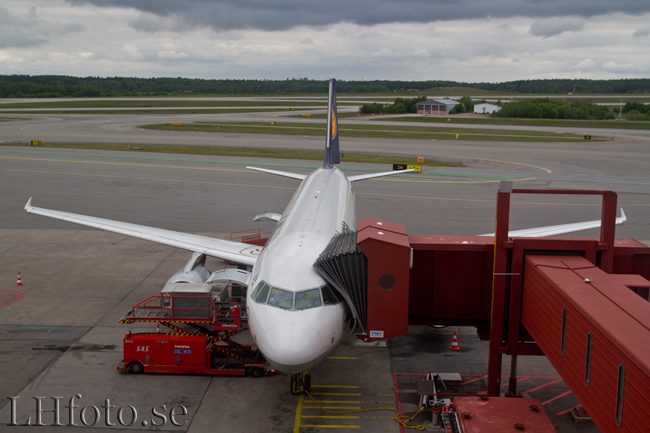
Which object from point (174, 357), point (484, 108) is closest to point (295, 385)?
point (174, 357)

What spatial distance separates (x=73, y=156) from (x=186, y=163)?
595 inches

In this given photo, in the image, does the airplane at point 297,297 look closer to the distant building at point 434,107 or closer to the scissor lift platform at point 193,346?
the scissor lift platform at point 193,346

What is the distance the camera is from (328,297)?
16188 mm

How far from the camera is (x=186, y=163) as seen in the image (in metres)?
64.2

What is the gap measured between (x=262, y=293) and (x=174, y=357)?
17.0 ft

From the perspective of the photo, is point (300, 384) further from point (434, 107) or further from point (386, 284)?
point (434, 107)

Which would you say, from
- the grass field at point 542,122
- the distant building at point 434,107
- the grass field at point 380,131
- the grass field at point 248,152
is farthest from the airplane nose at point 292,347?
the distant building at point 434,107

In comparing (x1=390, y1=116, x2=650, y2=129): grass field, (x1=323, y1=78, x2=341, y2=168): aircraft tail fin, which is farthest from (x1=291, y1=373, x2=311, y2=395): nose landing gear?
(x1=390, y1=116, x2=650, y2=129): grass field

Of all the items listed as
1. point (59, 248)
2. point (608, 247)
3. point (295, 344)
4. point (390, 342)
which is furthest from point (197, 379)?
point (59, 248)

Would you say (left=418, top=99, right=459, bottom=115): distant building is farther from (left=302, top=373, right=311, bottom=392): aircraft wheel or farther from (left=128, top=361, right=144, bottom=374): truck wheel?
(left=128, top=361, right=144, bottom=374): truck wheel

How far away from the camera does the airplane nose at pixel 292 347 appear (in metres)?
14.5

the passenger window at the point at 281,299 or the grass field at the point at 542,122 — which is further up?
the grass field at the point at 542,122

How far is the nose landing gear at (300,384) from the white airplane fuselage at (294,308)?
260 centimetres
